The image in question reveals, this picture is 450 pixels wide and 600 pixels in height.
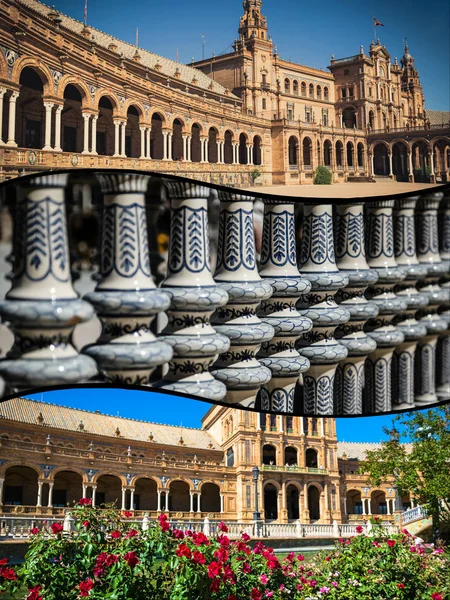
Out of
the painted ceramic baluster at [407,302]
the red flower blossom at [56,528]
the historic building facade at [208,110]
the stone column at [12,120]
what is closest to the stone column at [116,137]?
the historic building facade at [208,110]

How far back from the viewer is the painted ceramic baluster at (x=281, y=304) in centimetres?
178

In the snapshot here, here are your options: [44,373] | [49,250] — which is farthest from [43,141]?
[44,373]

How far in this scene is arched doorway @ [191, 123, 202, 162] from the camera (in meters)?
1.82

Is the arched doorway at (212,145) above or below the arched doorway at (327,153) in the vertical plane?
below

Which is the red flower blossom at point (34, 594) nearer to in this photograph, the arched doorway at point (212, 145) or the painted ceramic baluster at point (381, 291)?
the painted ceramic baluster at point (381, 291)

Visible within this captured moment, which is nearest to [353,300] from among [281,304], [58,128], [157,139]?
[281,304]

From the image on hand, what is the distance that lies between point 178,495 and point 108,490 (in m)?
0.24

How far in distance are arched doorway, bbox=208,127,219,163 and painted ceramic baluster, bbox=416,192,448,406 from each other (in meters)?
0.75

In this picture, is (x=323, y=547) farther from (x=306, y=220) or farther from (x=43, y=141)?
(x=43, y=141)

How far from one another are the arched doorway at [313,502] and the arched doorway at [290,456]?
4.6 inches

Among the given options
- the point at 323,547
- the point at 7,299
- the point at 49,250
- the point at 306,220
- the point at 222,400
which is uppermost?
the point at 306,220

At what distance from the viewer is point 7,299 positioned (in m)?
1.34

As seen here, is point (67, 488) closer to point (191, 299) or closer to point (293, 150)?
point (191, 299)

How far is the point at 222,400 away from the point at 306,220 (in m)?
0.61
